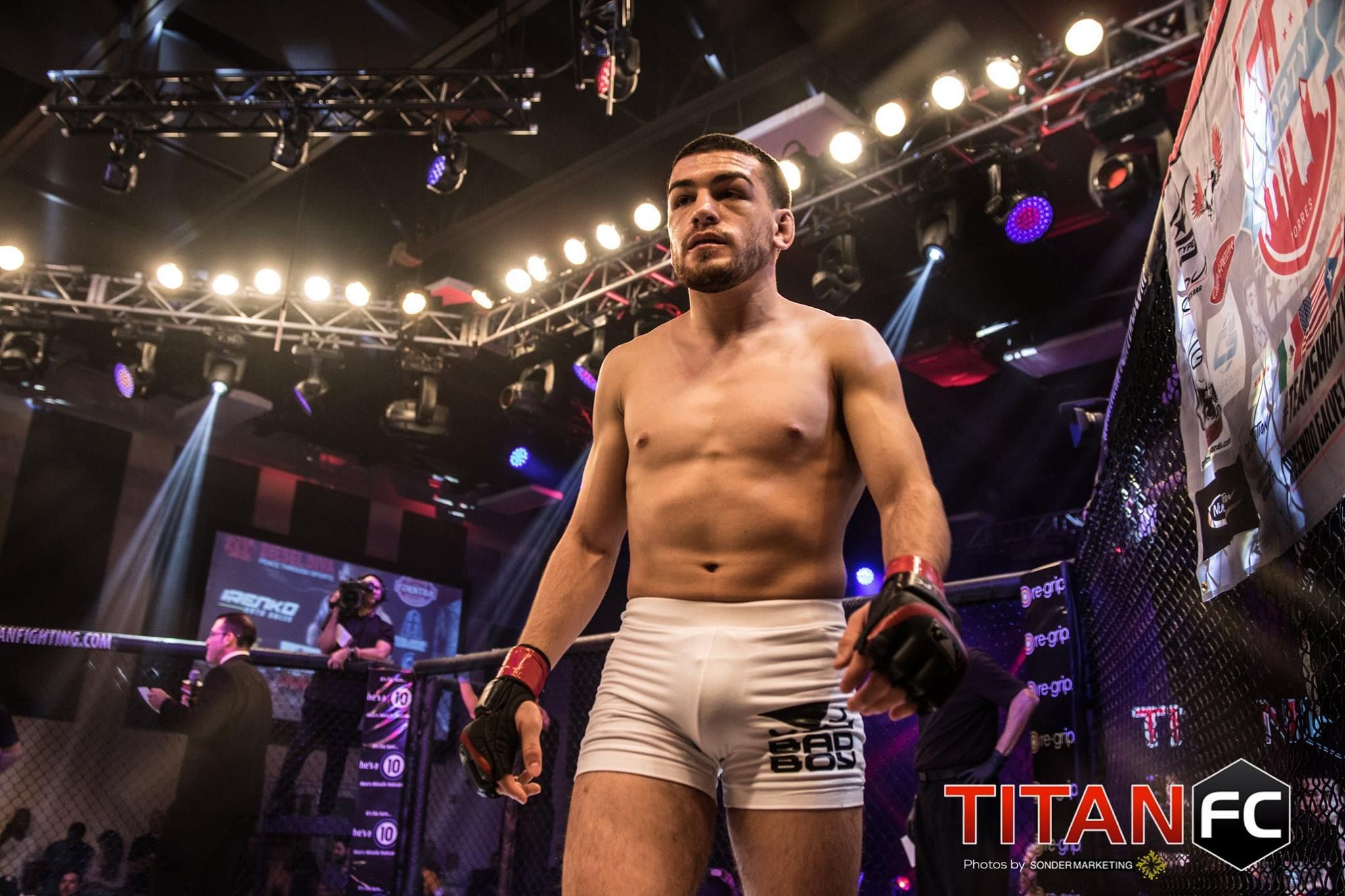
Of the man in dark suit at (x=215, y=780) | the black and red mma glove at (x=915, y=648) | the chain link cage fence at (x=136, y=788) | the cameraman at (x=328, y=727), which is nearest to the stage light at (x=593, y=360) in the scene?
the chain link cage fence at (x=136, y=788)

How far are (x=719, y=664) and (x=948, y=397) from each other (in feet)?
31.3

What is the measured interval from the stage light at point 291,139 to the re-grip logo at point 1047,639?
5.47 m

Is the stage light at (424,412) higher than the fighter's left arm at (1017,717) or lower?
higher

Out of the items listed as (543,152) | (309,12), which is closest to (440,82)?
(309,12)

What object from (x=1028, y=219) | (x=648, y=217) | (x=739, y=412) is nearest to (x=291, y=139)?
(x=648, y=217)

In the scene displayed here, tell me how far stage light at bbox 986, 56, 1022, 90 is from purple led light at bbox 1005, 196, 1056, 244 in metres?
0.69

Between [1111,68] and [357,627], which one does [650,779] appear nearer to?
[1111,68]

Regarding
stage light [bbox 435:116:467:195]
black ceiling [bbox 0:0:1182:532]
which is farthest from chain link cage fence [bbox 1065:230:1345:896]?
stage light [bbox 435:116:467:195]

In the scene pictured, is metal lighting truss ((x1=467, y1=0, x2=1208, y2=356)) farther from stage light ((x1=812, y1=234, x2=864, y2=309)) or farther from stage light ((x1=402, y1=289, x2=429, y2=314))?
stage light ((x1=402, y1=289, x2=429, y2=314))

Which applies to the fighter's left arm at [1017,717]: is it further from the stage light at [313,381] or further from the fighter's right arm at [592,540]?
the stage light at [313,381]

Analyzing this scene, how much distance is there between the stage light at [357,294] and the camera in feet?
29.2

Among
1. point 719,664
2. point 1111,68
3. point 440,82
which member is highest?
point 440,82

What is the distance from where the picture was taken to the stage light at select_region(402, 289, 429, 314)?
899 cm

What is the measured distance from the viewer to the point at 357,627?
7301 millimetres
